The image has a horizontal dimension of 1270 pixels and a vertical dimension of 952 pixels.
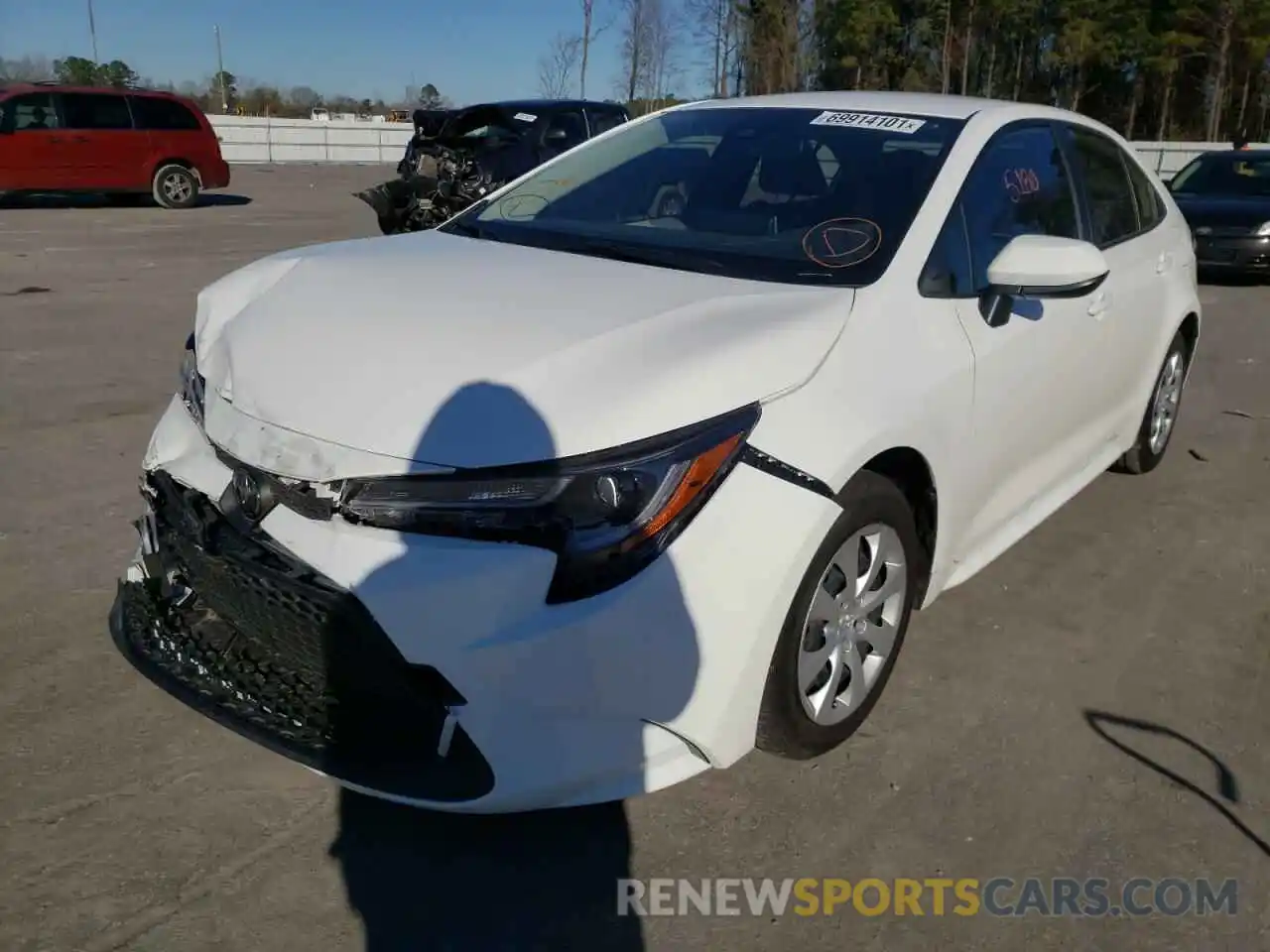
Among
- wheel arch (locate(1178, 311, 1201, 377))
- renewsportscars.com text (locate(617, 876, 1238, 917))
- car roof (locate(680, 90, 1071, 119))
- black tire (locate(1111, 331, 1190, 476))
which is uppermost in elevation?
car roof (locate(680, 90, 1071, 119))

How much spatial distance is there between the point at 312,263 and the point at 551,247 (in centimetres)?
71

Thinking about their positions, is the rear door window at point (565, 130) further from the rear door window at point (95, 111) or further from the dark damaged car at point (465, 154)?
the rear door window at point (95, 111)

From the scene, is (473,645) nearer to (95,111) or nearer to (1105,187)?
(1105,187)

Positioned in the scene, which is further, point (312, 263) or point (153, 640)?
point (312, 263)

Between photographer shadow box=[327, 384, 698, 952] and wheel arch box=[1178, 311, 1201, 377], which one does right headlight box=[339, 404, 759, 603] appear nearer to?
photographer shadow box=[327, 384, 698, 952]

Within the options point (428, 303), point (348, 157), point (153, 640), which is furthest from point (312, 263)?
point (348, 157)

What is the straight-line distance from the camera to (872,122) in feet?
12.1

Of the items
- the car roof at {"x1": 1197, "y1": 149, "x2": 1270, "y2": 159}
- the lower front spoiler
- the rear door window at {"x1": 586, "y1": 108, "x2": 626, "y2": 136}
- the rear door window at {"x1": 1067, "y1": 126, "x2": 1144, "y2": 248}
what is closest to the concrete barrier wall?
the car roof at {"x1": 1197, "y1": 149, "x2": 1270, "y2": 159}

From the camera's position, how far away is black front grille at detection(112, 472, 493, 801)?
2266mm

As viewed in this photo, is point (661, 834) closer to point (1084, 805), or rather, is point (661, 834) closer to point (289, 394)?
point (1084, 805)

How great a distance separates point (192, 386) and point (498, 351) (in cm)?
97

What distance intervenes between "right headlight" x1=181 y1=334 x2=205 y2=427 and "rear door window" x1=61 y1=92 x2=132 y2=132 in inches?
639

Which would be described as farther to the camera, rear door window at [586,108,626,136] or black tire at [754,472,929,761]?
rear door window at [586,108,626,136]

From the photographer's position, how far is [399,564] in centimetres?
222
